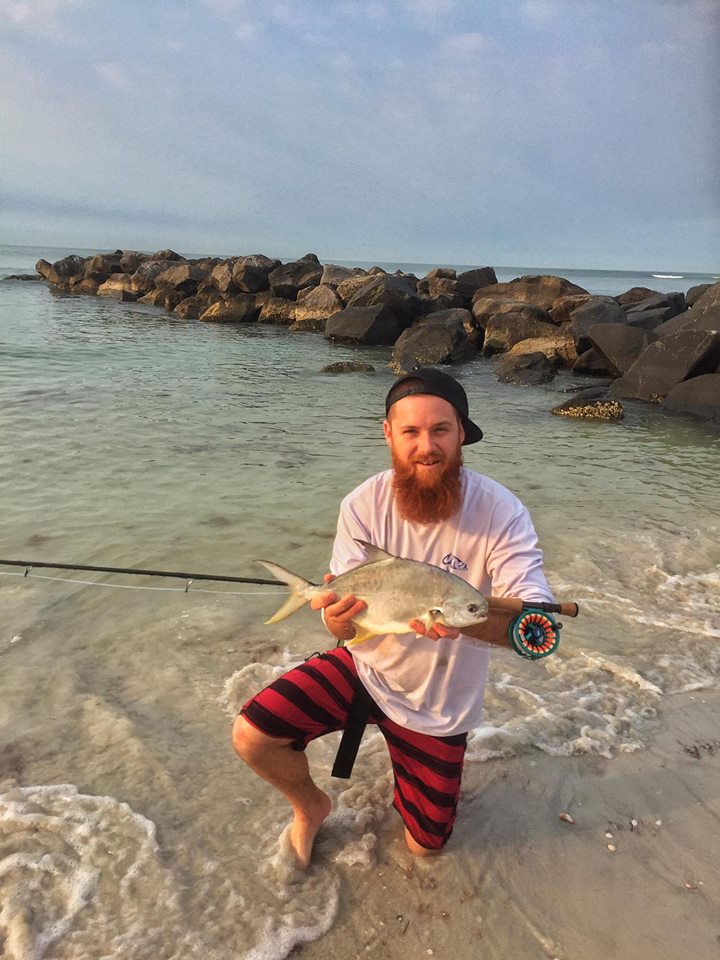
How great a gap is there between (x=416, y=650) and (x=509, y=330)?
2146cm

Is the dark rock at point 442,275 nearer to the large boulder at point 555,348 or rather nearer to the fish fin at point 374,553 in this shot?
the large boulder at point 555,348

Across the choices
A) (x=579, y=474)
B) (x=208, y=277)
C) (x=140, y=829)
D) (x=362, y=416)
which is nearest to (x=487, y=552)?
(x=140, y=829)

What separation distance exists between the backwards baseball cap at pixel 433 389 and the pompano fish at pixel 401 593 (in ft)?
2.04

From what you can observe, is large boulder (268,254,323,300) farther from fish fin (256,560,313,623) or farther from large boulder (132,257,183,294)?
fish fin (256,560,313,623)

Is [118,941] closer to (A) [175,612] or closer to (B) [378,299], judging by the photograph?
(A) [175,612]

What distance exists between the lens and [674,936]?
8.26ft

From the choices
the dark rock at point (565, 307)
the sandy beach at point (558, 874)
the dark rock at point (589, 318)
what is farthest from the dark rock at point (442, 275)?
the sandy beach at point (558, 874)

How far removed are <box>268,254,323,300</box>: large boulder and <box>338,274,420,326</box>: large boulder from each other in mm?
7441

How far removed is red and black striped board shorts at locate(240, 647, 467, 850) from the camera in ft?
9.05

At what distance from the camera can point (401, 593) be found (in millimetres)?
2342

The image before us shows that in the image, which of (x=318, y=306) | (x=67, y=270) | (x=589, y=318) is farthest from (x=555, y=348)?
(x=67, y=270)

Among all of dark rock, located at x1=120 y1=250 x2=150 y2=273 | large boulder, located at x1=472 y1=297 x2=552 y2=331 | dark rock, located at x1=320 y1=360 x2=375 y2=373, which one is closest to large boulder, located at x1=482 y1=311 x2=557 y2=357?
large boulder, located at x1=472 y1=297 x2=552 y2=331

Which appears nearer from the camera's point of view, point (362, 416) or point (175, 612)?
point (175, 612)

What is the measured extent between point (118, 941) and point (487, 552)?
2.04 metres
